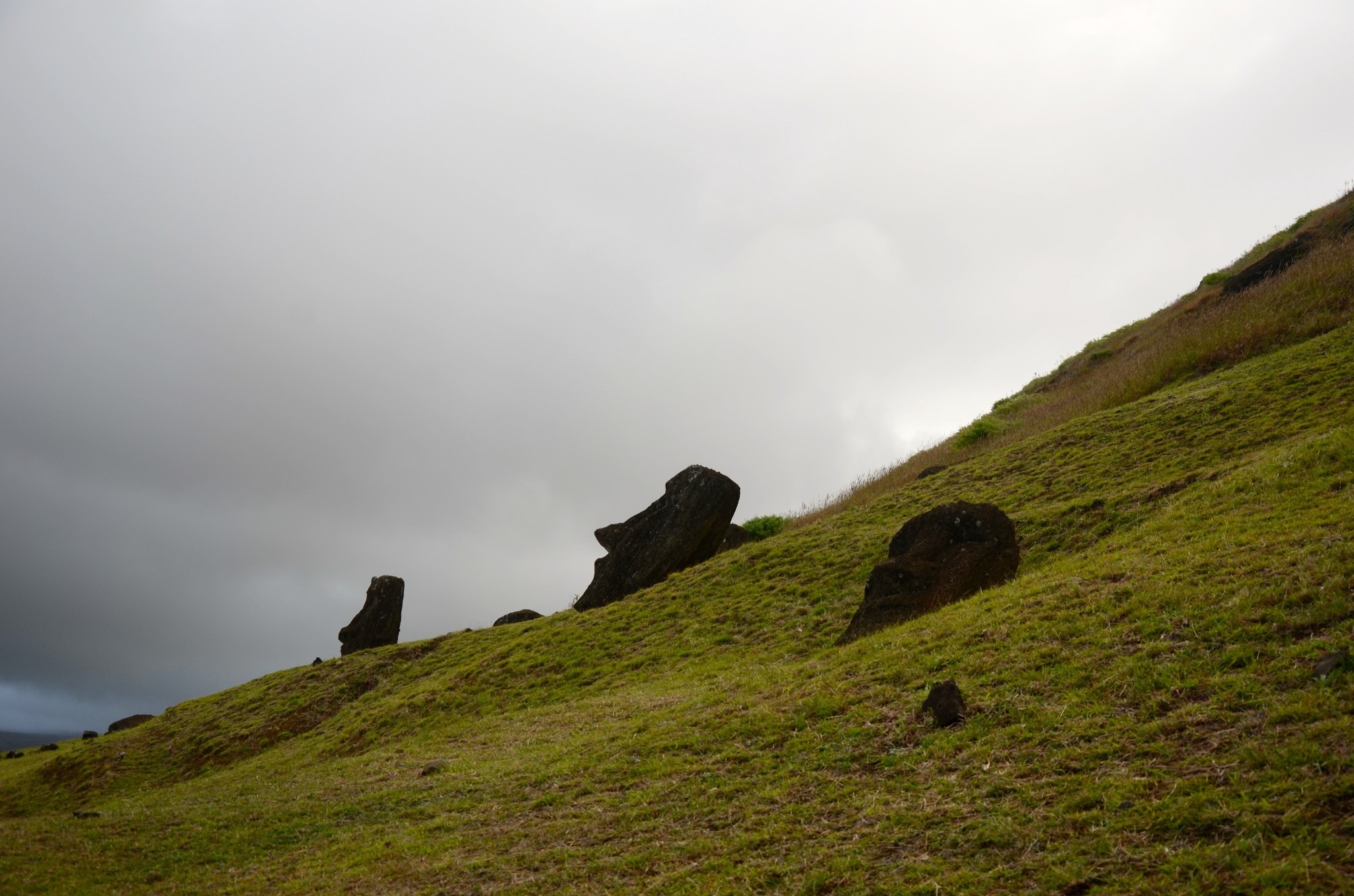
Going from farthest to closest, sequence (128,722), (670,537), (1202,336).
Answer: (128,722) → (1202,336) → (670,537)

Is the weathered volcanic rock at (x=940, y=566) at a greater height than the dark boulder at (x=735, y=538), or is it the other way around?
the dark boulder at (x=735, y=538)

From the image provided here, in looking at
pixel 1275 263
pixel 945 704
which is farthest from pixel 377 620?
pixel 1275 263

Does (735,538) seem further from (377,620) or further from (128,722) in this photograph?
(128,722)

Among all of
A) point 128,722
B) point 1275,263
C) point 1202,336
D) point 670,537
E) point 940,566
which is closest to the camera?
point 940,566

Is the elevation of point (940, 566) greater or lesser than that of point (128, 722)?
lesser

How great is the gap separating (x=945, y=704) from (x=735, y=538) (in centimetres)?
2588

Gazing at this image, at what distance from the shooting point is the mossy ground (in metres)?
6.68

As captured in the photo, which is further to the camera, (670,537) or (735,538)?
(735,538)

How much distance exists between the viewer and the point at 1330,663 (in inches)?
304

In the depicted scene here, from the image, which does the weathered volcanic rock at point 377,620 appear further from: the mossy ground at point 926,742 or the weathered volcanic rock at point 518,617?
the mossy ground at point 926,742

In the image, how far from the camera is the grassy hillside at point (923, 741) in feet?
21.9

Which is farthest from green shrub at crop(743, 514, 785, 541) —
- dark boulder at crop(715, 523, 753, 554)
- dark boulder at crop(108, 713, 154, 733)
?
dark boulder at crop(108, 713, 154, 733)

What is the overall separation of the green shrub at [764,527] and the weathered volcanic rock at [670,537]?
2030mm

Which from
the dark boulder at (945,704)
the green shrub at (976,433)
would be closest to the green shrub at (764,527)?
the green shrub at (976,433)
